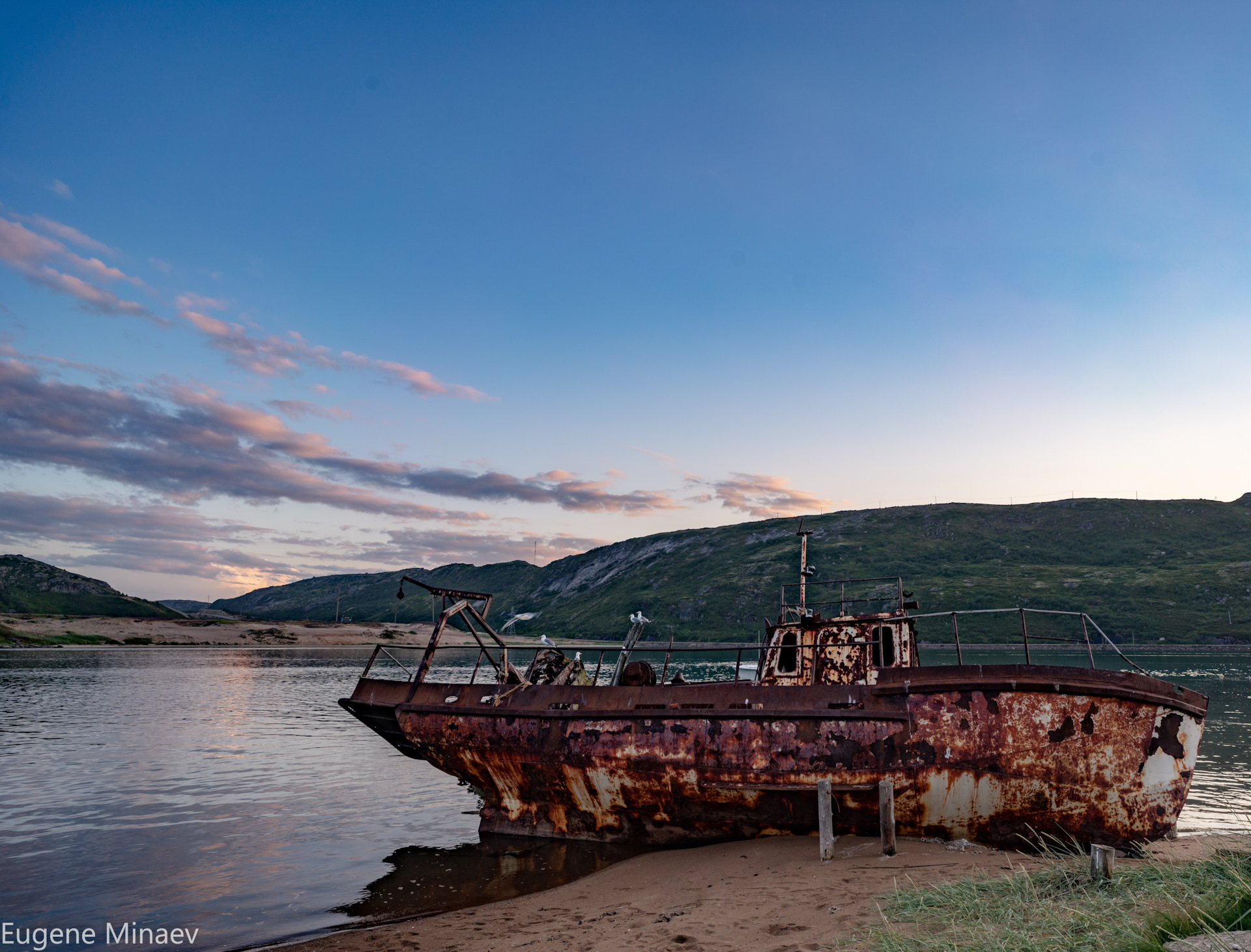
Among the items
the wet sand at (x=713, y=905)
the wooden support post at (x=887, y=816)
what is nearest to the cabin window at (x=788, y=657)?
the wet sand at (x=713, y=905)

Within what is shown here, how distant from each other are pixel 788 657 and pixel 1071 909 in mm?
9535

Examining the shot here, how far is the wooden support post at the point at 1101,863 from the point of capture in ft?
28.3

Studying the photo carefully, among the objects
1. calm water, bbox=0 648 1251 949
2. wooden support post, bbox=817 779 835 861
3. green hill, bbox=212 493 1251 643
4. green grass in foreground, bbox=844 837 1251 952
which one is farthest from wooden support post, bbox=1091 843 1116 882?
green hill, bbox=212 493 1251 643

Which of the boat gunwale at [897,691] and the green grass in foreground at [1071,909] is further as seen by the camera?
the boat gunwale at [897,691]

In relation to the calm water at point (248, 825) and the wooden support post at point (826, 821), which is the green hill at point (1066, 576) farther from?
the wooden support post at point (826, 821)

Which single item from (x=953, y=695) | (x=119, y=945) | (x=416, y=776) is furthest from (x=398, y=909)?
(x=416, y=776)

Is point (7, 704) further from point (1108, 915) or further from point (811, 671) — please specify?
point (1108, 915)

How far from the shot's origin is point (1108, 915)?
729 centimetres

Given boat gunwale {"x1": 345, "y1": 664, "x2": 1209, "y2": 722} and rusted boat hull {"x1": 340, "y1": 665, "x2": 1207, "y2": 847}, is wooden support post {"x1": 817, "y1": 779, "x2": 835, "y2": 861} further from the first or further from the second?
boat gunwale {"x1": 345, "y1": 664, "x2": 1209, "y2": 722}

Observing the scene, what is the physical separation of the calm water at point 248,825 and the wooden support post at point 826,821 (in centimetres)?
452

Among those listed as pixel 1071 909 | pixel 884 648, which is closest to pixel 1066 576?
pixel 884 648

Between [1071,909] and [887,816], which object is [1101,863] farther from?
[887,816]

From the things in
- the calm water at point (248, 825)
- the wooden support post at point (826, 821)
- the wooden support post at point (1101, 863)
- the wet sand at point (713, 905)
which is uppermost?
the wooden support post at point (1101, 863)

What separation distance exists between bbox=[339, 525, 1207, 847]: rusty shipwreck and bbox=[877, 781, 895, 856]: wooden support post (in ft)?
2.64
